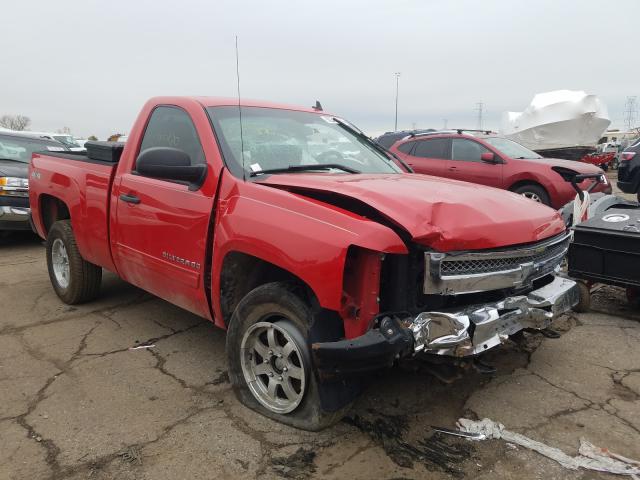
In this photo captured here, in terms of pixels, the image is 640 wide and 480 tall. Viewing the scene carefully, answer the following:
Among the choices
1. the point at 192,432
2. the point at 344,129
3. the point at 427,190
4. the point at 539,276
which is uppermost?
the point at 344,129

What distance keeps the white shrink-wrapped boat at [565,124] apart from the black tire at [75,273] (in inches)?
735

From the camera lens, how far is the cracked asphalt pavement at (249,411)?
2.47 meters

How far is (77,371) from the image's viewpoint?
3494 mm

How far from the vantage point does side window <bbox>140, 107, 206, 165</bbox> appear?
340 centimetres

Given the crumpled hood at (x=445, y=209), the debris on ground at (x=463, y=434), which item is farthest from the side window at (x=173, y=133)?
the debris on ground at (x=463, y=434)

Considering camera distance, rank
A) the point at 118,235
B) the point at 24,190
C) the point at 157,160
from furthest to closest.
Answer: the point at 24,190 < the point at 118,235 < the point at 157,160

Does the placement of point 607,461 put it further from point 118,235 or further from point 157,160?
point 118,235

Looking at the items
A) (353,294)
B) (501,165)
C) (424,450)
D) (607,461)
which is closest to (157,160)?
(353,294)

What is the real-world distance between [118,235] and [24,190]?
481 centimetres

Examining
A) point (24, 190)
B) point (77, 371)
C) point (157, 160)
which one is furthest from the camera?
point (24, 190)

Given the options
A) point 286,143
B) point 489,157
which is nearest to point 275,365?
point 286,143

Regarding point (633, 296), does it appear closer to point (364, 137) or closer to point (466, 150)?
point (364, 137)

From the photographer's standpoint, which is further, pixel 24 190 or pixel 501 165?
pixel 501 165

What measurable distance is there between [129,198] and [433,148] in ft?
24.6
